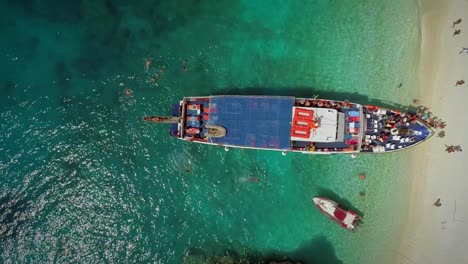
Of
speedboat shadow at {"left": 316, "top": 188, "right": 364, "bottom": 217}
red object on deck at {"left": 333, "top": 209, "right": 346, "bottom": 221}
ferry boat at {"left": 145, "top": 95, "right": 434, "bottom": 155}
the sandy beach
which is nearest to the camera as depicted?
ferry boat at {"left": 145, "top": 95, "right": 434, "bottom": 155}

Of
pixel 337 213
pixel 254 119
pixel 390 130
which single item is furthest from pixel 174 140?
pixel 390 130

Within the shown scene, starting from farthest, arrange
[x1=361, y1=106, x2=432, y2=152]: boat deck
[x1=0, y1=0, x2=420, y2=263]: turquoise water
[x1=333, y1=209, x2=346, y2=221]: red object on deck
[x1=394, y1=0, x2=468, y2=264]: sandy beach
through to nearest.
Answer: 1. [x1=0, y1=0, x2=420, y2=263]: turquoise water
2. [x1=394, y1=0, x2=468, y2=264]: sandy beach
3. [x1=333, y1=209, x2=346, y2=221]: red object on deck
4. [x1=361, y1=106, x2=432, y2=152]: boat deck

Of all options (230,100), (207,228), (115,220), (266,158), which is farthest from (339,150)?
(115,220)

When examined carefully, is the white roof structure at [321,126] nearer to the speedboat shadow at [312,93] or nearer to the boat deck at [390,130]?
the boat deck at [390,130]

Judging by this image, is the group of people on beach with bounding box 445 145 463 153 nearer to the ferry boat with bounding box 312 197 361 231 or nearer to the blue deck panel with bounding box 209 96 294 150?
the ferry boat with bounding box 312 197 361 231

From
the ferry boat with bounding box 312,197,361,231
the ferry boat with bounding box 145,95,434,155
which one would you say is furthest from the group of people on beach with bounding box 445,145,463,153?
the ferry boat with bounding box 312,197,361,231

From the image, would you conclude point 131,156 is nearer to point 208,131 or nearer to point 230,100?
point 208,131
